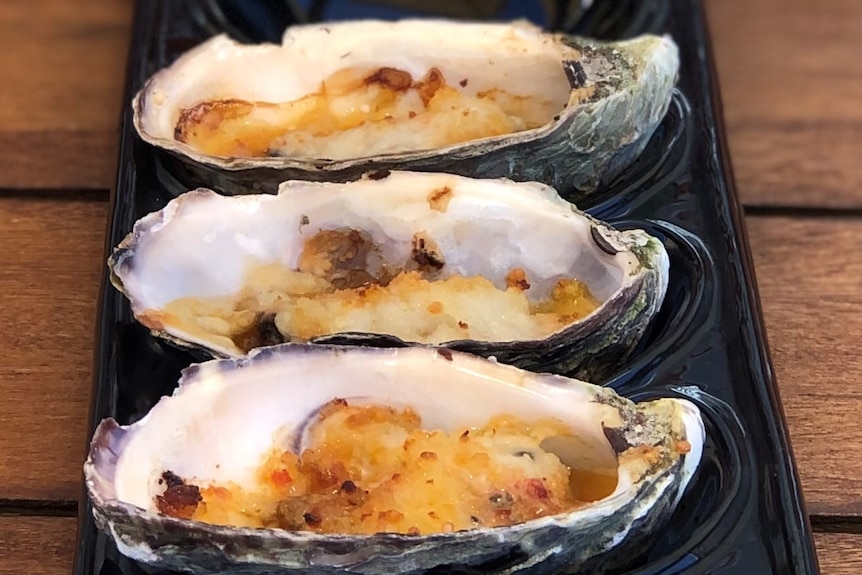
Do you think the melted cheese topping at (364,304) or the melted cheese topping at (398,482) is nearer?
the melted cheese topping at (398,482)

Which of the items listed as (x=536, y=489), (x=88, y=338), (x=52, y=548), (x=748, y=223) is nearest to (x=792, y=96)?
(x=748, y=223)

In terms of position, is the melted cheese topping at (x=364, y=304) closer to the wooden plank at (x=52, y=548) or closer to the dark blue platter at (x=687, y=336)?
the dark blue platter at (x=687, y=336)

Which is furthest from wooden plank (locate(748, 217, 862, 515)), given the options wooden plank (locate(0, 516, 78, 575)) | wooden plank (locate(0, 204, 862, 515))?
wooden plank (locate(0, 516, 78, 575))

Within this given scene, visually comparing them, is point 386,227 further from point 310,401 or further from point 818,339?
point 818,339

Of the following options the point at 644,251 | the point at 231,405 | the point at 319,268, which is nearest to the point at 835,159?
the point at 644,251

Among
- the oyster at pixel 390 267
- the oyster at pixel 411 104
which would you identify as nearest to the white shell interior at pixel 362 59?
the oyster at pixel 411 104

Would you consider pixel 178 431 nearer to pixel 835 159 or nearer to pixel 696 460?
pixel 696 460
